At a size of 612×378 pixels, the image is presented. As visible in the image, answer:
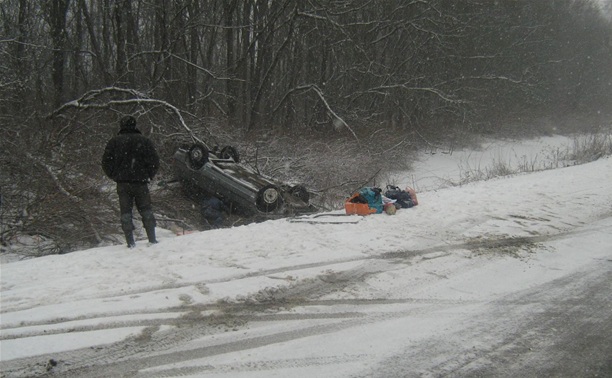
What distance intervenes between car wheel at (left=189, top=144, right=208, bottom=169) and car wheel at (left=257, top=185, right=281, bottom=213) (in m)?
2.27

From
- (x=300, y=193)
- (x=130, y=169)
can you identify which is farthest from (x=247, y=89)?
(x=130, y=169)

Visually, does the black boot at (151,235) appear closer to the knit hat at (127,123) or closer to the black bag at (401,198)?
the knit hat at (127,123)

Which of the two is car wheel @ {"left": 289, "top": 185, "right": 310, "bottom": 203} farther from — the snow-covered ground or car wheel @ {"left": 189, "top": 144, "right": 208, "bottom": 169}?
the snow-covered ground

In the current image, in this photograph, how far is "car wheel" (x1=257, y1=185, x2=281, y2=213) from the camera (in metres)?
8.74

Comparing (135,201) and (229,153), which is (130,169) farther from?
(229,153)

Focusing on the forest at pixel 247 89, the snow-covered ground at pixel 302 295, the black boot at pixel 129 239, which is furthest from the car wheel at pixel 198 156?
the black boot at pixel 129 239

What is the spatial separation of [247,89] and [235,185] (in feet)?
37.3

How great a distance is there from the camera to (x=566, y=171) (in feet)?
35.7

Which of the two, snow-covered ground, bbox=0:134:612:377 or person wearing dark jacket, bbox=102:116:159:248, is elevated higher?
person wearing dark jacket, bbox=102:116:159:248

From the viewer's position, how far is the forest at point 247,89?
928 cm

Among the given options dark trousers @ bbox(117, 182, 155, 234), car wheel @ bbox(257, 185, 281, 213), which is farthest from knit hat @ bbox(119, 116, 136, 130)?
car wheel @ bbox(257, 185, 281, 213)

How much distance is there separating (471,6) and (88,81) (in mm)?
21271

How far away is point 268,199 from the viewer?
8750 millimetres

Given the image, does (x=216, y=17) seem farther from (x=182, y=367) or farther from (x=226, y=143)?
(x=182, y=367)
